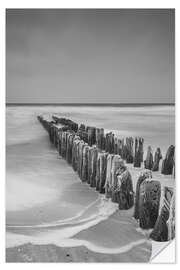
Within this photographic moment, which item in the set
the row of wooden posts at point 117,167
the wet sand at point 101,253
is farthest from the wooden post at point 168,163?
the wet sand at point 101,253

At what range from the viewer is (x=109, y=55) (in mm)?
2082

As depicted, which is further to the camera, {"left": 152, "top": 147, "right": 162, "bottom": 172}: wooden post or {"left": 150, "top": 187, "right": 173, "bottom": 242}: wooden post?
{"left": 152, "top": 147, "right": 162, "bottom": 172}: wooden post

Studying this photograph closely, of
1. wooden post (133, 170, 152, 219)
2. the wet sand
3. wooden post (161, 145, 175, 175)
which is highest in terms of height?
wooden post (161, 145, 175, 175)

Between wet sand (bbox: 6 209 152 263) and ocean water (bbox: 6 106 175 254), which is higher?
ocean water (bbox: 6 106 175 254)

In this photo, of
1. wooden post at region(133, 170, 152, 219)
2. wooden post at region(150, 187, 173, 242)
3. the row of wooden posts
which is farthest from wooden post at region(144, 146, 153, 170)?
wooden post at region(150, 187, 173, 242)

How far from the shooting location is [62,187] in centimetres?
205

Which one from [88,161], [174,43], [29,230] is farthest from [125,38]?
[29,230]

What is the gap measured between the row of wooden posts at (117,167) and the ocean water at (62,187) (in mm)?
46

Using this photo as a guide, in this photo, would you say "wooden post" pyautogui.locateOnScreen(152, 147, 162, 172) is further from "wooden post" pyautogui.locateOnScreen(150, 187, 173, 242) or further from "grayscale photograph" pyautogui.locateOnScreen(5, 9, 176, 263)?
"wooden post" pyautogui.locateOnScreen(150, 187, 173, 242)

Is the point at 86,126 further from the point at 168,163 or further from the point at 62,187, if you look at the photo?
the point at 168,163

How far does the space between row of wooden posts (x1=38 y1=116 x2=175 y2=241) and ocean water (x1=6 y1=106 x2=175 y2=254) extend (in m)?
0.05

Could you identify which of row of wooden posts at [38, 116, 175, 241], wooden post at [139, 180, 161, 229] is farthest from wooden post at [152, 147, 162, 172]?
wooden post at [139, 180, 161, 229]

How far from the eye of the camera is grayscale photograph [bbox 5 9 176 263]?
6.46 feet
